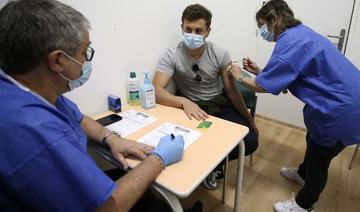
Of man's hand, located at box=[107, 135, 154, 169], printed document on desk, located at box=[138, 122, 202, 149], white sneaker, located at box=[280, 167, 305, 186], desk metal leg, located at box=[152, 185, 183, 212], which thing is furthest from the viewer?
white sneaker, located at box=[280, 167, 305, 186]

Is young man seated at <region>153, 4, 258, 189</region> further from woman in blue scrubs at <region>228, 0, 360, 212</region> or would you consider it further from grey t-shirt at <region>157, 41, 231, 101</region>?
woman in blue scrubs at <region>228, 0, 360, 212</region>

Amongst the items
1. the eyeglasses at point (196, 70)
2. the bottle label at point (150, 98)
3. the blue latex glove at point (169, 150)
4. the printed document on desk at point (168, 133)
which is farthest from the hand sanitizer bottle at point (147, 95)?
the blue latex glove at point (169, 150)

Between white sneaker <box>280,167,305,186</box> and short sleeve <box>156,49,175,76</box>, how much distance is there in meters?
1.21

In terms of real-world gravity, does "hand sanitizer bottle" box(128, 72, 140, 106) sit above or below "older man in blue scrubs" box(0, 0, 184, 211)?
below

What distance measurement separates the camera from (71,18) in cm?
71

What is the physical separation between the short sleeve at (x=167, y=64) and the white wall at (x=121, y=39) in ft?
0.17

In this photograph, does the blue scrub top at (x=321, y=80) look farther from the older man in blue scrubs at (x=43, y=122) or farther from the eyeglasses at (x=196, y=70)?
the older man in blue scrubs at (x=43, y=122)

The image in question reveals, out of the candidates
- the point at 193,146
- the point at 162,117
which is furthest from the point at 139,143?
the point at 162,117

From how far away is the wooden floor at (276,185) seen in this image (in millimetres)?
1715

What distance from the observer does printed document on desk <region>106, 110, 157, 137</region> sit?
1.25 m

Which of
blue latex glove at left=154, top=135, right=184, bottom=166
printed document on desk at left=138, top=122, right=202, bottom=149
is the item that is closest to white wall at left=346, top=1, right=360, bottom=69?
printed document on desk at left=138, top=122, right=202, bottom=149

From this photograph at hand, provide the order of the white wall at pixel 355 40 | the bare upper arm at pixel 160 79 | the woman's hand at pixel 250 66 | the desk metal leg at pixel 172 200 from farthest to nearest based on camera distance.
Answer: the white wall at pixel 355 40 → the woman's hand at pixel 250 66 → the bare upper arm at pixel 160 79 → the desk metal leg at pixel 172 200

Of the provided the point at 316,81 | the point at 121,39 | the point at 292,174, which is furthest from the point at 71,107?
the point at 292,174

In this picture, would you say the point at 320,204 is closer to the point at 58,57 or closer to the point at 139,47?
the point at 139,47
